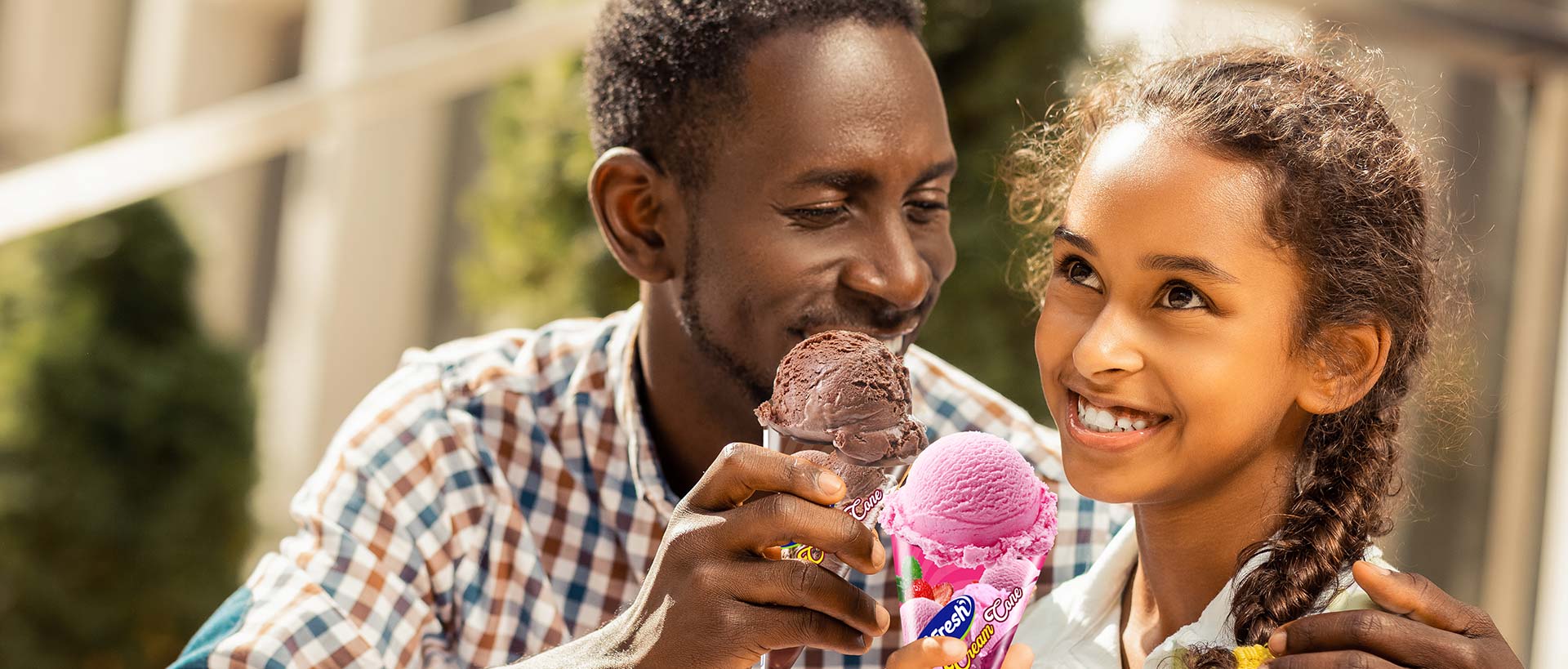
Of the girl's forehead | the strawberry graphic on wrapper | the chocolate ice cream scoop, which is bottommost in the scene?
the strawberry graphic on wrapper

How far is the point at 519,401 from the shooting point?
2.93 m

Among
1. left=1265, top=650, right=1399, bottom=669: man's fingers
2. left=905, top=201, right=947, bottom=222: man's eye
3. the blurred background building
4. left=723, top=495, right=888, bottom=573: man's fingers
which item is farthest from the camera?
the blurred background building

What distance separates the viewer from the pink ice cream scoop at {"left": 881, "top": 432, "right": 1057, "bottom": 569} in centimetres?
175

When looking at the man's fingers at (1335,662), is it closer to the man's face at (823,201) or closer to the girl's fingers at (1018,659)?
the girl's fingers at (1018,659)

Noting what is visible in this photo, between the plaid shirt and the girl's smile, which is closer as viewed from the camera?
the girl's smile

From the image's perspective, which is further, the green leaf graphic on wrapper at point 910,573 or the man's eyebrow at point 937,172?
the man's eyebrow at point 937,172

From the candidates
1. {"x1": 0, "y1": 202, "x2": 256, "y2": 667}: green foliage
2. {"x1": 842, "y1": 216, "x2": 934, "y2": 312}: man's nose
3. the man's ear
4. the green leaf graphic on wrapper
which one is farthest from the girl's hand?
{"x1": 0, "y1": 202, "x2": 256, "y2": 667}: green foliage

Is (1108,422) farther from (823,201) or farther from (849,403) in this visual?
(823,201)

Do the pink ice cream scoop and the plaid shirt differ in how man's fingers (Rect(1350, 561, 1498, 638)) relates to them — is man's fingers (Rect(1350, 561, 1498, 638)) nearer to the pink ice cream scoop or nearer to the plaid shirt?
the pink ice cream scoop

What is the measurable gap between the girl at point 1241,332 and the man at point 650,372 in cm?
49

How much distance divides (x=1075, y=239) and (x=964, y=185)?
363 cm

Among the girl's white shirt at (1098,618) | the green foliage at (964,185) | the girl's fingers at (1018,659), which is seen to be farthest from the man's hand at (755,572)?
the green foliage at (964,185)

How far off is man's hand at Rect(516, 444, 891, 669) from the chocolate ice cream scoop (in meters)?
0.10

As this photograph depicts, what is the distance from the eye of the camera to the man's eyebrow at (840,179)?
7.89ft
